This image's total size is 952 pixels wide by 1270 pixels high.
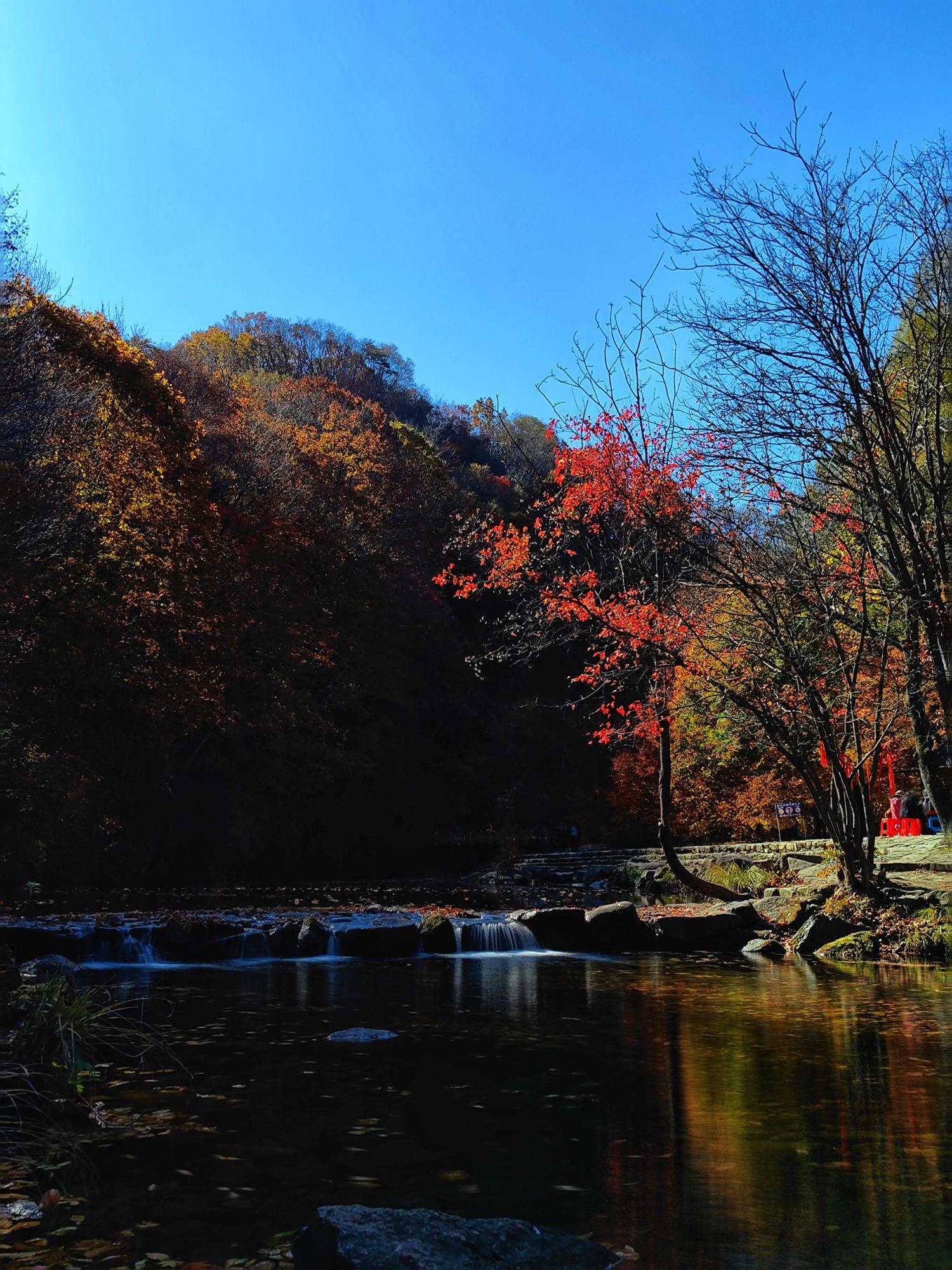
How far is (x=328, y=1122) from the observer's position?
557 centimetres

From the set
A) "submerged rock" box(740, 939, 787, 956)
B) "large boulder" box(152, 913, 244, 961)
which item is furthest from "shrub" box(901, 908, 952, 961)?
"large boulder" box(152, 913, 244, 961)

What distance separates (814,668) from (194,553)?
13.7 metres

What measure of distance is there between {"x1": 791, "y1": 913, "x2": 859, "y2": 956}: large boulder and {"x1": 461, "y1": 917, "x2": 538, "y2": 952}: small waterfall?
4215mm

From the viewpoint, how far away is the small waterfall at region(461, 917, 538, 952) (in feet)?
50.7

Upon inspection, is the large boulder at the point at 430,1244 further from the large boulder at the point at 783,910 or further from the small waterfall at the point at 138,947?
the large boulder at the point at 783,910

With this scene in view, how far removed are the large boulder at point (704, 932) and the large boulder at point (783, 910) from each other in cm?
48

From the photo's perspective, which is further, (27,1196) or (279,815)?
(279,815)

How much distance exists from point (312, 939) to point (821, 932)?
7246 mm

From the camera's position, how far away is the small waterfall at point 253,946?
1466cm

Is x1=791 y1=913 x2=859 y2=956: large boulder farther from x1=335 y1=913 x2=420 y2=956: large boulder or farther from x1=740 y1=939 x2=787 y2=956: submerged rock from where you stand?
x1=335 y1=913 x2=420 y2=956: large boulder

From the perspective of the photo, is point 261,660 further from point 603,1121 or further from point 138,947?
point 603,1121

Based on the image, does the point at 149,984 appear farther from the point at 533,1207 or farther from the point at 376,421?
the point at 376,421

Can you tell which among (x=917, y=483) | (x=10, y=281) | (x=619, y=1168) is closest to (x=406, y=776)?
(x=10, y=281)

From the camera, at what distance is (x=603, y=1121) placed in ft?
18.5
